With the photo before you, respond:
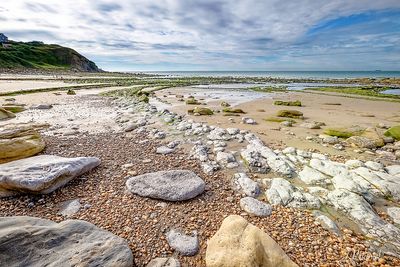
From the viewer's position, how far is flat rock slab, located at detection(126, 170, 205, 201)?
499cm

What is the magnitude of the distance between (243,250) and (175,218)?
5.17 ft

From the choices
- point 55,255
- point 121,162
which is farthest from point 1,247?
point 121,162

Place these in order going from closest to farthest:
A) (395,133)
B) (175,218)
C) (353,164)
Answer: (175,218) < (353,164) < (395,133)

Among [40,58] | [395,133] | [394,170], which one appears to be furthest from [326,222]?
[40,58]

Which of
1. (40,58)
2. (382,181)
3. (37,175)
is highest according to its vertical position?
(40,58)

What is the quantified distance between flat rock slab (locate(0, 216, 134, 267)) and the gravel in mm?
480

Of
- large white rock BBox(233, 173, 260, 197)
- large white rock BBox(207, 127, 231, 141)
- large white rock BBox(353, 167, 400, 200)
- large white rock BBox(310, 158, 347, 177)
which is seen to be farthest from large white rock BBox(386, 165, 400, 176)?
large white rock BBox(207, 127, 231, 141)

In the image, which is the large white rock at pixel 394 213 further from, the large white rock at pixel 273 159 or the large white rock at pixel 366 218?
the large white rock at pixel 273 159

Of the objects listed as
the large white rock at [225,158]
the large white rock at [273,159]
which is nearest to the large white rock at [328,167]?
the large white rock at [273,159]

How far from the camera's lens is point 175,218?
4469 millimetres

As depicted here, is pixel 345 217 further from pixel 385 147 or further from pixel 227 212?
pixel 385 147

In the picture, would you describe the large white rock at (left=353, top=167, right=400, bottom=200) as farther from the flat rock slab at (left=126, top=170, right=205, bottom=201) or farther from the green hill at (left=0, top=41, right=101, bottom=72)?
the green hill at (left=0, top=41, right=101, bottom=72)

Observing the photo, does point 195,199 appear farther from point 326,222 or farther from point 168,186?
point 326,222

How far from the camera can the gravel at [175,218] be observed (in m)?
3.68
